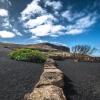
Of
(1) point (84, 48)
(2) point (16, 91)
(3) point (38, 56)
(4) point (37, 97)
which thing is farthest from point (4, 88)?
(1) point (84, 48)

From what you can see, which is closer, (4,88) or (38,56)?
(4,88)

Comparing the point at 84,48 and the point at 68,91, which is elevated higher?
the point at 84,48

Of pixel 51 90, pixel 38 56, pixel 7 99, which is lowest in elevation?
pixel 7 99

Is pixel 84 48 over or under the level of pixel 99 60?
over

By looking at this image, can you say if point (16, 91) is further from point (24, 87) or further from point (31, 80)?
point (31, 80)

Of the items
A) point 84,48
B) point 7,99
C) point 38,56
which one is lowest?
point 7,99

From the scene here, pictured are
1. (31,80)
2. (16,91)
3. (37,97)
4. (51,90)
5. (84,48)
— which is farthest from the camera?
(84,48)

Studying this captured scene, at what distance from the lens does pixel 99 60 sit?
70.2 feet

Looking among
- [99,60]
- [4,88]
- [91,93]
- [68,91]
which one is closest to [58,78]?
[68,91]

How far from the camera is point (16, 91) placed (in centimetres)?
709

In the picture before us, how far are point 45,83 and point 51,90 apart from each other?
3.93 feet

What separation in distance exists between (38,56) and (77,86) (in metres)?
8.55

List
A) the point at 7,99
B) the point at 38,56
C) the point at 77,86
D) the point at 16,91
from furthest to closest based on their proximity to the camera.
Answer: the point at 38,56, the point at 77,86, the point at 16,91, the point at 7,99

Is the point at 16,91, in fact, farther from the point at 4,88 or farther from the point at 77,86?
the point at 77,86
